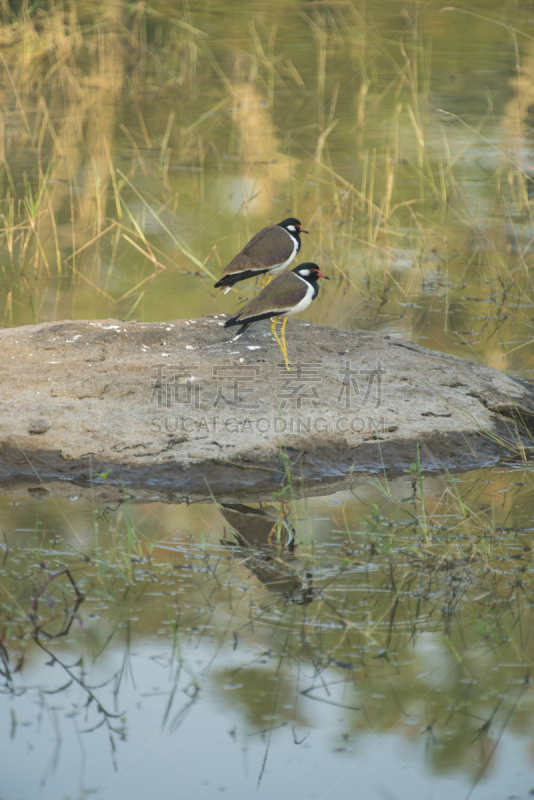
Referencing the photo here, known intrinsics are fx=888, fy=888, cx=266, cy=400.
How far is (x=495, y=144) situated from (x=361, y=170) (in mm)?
1964

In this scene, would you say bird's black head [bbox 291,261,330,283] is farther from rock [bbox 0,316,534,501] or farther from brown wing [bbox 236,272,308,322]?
rock [bbox 0,316,534,501]

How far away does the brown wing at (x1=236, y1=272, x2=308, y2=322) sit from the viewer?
4820 mm

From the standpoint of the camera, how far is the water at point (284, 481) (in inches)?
113

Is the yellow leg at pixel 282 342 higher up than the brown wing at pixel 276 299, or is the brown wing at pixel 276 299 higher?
the brown wing at pixel 276 299

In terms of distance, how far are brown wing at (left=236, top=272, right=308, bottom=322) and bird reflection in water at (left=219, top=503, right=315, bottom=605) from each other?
115cm

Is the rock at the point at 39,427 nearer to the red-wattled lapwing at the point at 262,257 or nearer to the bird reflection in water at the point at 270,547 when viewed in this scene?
the bird reflection in water at the point at 270,547

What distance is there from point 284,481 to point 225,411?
0.52 m

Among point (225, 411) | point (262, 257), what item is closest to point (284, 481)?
point (225, 411)

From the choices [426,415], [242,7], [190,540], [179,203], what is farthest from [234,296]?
[242,7]

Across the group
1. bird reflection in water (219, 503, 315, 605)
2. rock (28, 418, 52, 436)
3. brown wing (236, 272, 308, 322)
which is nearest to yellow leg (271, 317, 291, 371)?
brown wing (236, 272, 308, 322)

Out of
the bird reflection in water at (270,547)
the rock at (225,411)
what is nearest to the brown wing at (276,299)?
the rock at (225,411)

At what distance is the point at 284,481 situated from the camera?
446 cm

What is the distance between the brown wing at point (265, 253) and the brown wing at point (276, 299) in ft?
1.80

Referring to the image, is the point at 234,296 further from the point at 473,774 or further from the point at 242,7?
the point at 242,7
